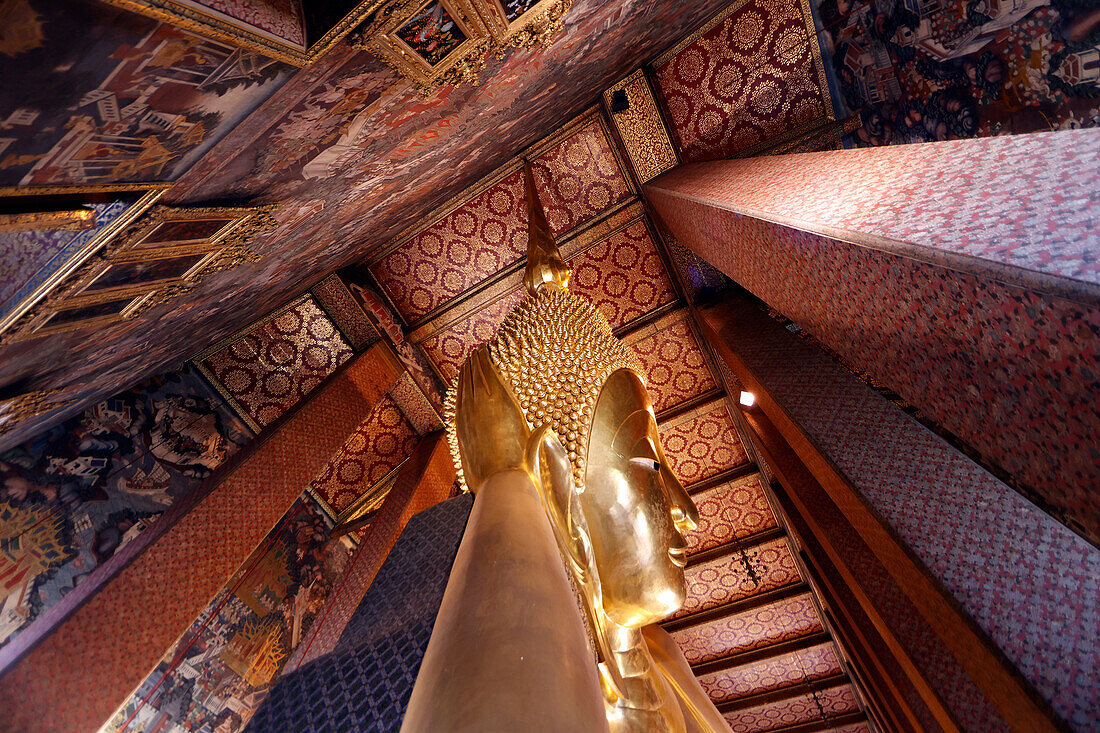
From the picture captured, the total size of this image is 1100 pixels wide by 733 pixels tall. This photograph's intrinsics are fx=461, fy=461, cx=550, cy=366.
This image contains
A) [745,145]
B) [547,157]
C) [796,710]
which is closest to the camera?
[745,145]

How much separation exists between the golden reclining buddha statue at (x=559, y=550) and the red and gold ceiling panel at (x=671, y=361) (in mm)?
2451

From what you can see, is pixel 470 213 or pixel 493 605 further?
pixel 470 213

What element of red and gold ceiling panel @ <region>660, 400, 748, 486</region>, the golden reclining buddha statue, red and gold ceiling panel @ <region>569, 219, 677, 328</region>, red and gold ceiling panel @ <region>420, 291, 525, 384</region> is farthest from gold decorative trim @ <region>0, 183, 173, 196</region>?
red and gold ceiling panel @ <region>660, 400, 748, 486</region>

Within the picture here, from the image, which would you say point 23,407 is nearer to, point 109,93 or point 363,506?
point 109,93

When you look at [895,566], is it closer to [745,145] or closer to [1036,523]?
[1036,523]

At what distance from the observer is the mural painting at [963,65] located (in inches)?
105

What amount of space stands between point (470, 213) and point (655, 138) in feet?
6.27

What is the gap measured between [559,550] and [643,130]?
396 centimetres

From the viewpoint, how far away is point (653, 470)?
1.79 m

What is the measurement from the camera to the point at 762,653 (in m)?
5.47

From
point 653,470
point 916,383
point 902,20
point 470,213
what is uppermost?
point 470,213

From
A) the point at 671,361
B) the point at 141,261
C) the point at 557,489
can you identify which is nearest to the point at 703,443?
the point at 671,361

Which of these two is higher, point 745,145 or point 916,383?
point 745,145

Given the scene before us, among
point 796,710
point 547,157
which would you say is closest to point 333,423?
point 547,157
